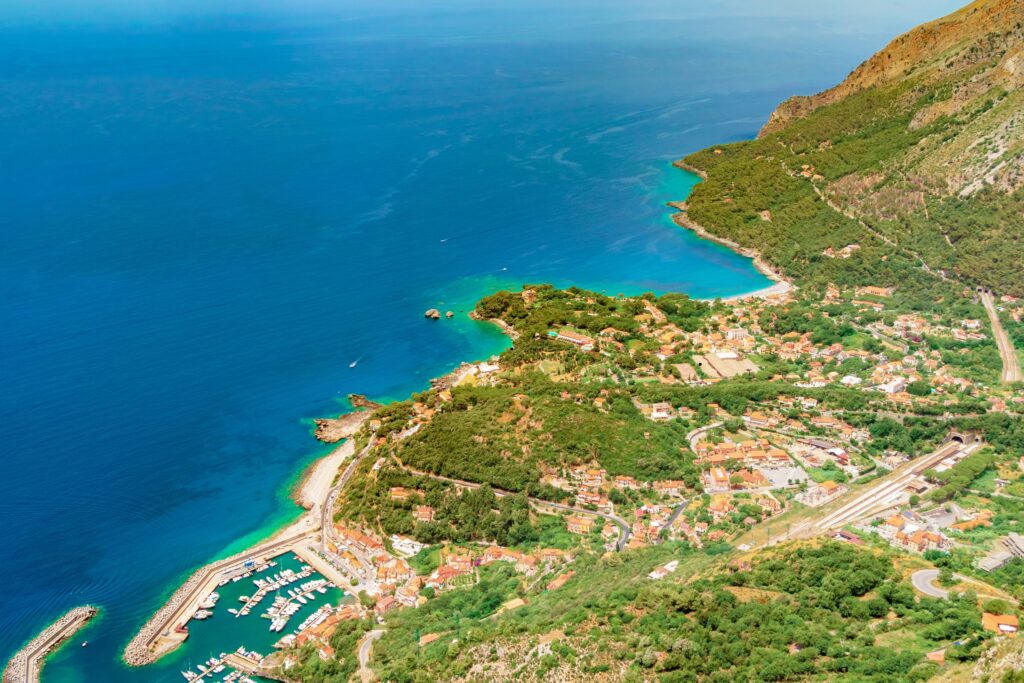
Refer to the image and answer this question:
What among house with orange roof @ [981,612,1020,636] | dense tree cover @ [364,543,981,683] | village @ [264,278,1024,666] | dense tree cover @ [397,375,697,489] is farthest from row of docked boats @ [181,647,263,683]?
house with orange roof @ [981,612,1020,636]

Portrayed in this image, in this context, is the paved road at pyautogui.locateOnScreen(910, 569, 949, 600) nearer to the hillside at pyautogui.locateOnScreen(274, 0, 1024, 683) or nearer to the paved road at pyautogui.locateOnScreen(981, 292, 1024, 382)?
the hillside at pyautogui.locateOnScreen(274, 0, 1024, 683)

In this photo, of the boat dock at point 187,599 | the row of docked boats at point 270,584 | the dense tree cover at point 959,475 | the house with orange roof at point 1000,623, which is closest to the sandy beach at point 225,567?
the boat dock at point 187,599

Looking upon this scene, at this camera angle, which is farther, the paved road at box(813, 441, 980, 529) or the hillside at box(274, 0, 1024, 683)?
the paved road at box(813, 441, 980, 529)

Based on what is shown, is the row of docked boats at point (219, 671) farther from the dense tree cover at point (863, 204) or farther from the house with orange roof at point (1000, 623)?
the dense tree cover at point (863, 204)

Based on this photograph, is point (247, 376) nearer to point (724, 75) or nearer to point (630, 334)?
point (630, 334)

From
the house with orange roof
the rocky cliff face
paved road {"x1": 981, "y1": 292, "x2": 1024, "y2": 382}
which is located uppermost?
the rocky cliff face

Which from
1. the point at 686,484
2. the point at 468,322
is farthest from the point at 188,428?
the point at 686,484

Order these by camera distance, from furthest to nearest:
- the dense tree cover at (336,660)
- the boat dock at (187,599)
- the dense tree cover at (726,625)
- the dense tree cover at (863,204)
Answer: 1. the dense tree cover at (863,204)
2. the boat dock at (187,599)
3. the dense tree cover at (336,660)
4. the dense tree cover at (726,625)
